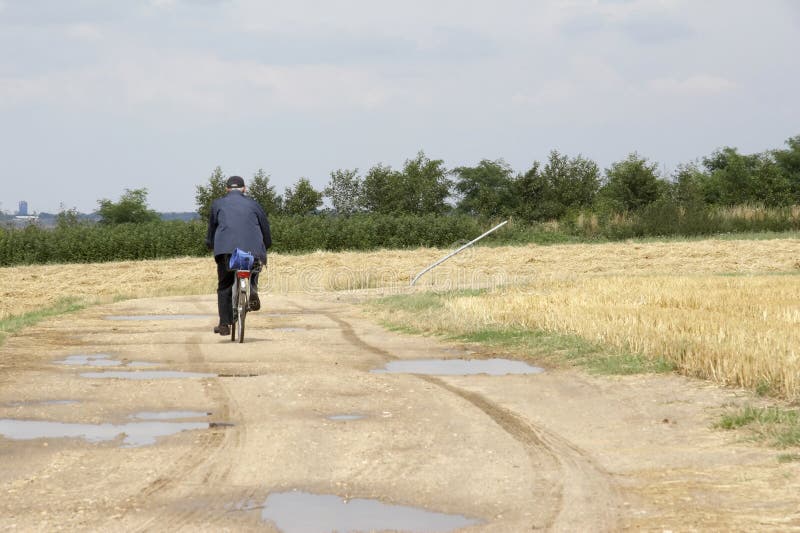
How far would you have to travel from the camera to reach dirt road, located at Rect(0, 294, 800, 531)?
5.54 metres

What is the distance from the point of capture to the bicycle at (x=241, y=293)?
1388 centimetres

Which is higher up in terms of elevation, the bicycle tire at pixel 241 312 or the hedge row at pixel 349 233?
the hedge row at pixel 349 233

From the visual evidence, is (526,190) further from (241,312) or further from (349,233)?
(241,312)

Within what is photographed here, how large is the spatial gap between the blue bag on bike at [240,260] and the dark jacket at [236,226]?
96 mm

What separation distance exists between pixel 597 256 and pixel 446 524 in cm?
3317

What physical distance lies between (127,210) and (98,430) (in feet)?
313

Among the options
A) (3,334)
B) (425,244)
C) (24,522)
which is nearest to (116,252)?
(425,244)

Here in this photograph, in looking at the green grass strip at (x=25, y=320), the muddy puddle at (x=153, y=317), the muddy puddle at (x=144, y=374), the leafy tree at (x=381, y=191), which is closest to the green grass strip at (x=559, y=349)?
the muddy puddle at (x=153, y=317)

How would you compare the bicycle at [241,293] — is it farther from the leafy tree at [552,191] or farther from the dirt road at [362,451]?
the leafy tree at [552,191]

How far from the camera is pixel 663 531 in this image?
17.0ft

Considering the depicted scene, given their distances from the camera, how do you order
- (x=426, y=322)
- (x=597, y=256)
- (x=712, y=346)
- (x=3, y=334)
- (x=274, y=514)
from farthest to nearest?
1. (x=597, y=256)
2. (x=426, y=322)
3. (x=3, y=334)
4. (x=712, y=346)
5. (x=274, y=514)

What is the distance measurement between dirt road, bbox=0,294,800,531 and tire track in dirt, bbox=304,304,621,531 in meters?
0.02

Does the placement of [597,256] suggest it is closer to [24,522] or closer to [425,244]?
[425,244]

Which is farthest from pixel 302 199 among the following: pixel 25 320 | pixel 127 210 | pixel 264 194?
pixel 25 320
